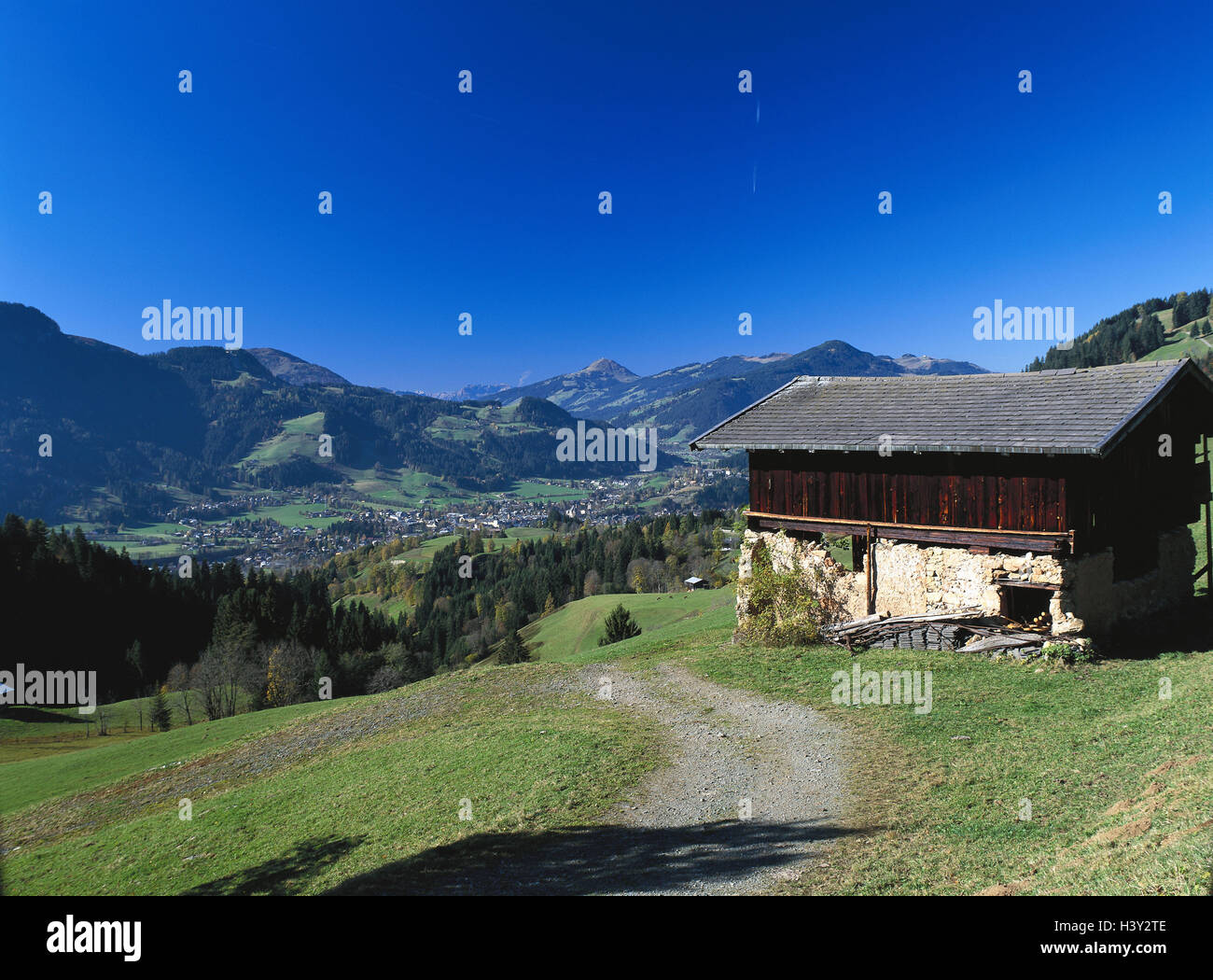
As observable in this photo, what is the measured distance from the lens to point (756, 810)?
12016 mm

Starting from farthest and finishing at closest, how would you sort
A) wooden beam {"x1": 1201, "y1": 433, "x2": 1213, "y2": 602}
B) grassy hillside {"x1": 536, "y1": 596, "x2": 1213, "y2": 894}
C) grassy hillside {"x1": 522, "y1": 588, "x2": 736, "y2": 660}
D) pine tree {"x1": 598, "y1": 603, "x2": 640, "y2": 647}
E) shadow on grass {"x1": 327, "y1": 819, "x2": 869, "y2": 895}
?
1. grassy hillside {"x1": 522, "y1": 588, "x2": 736, "y2": 660}
2. pine tree {"x1": 598, "y1": 603, "x2": 640, "y2": 647}
3. wooden beam {"x1": 1201, "y1": 433, "x2": 1213, "y2": 602}
4. shadow on grass {"x1": 327, "y1": 819, "x2": 869, "y2": 895}
5. grassy hillside {"x1": 536, "y1": 596, "x2": 1213, "y2": 894}

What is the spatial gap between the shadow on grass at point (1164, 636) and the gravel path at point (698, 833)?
10927 mm

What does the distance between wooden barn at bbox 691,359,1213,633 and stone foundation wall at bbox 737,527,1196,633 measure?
54 mm

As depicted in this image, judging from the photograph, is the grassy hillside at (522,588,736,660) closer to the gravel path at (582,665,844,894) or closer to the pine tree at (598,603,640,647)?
the pine tree at (598,603,640,647)

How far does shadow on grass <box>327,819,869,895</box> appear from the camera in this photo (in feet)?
30.7

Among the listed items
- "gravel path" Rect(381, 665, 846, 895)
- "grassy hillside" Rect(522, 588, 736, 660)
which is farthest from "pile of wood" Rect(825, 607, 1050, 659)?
"grassy hillside" Rect(522, 588, 736, 660)

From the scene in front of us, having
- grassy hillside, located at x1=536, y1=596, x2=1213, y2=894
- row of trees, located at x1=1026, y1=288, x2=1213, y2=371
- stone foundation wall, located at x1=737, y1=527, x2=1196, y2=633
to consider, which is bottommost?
grassy hillside, located at x1=536, y1=596, x2=1213, y2=894

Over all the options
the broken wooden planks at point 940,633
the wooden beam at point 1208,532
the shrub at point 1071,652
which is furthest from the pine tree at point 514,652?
the wooden beam at point 1208,532

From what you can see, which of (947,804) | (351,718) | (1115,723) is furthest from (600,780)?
(351,718)

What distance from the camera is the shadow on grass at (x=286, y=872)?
37.4 ft

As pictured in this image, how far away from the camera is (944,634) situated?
21.2m

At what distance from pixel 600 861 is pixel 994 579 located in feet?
55.5

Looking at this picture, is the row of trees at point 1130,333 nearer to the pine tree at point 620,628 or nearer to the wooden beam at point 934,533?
the pine tree at point 620,628

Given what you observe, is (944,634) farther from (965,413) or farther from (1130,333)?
(1130,333)
